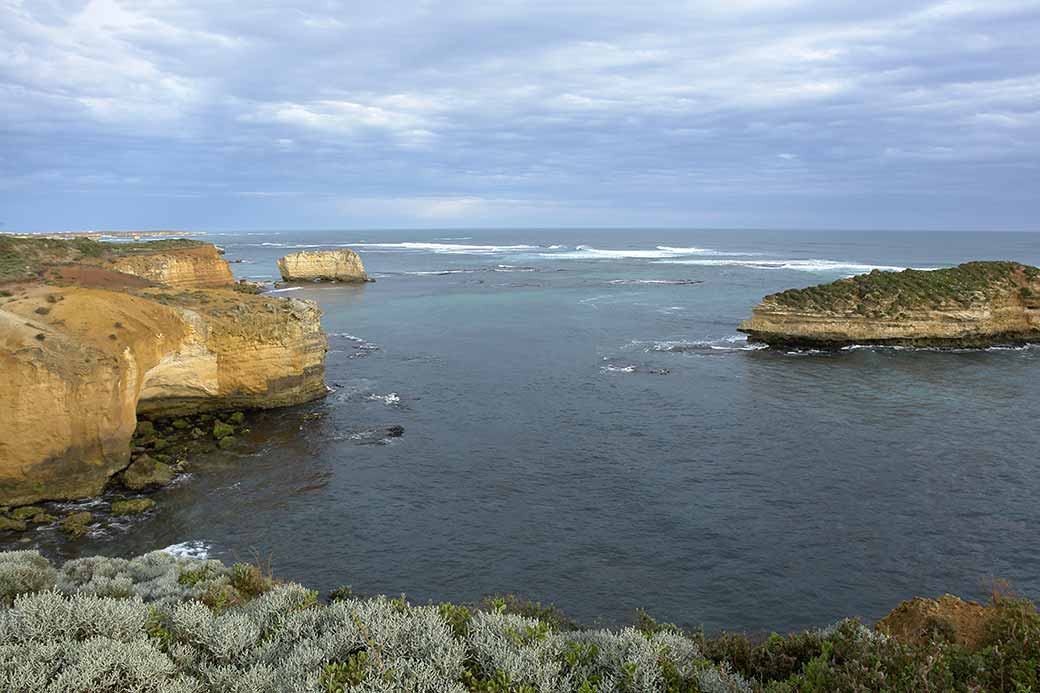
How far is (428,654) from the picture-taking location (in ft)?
26.5

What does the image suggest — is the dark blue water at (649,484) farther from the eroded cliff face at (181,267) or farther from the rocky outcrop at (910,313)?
the eroded cliff face at (181,267)

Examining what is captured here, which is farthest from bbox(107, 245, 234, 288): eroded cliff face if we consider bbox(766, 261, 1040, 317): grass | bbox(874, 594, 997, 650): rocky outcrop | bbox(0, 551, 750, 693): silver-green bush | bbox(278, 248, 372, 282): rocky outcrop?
bbox(874, 594, 997, 650): rocky outcrop

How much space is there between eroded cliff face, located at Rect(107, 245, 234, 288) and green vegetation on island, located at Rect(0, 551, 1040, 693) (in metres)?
56.2

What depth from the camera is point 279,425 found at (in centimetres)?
3244

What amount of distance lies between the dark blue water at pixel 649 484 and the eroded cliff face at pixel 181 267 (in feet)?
86.0

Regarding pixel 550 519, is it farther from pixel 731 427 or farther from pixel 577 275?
pixel 577 275

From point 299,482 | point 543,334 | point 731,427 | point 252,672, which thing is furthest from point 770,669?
point 543,334

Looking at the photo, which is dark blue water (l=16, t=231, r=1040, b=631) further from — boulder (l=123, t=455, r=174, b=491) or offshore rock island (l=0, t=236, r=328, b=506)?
offshore rock island (l=0, t=236, r=328, b=506)

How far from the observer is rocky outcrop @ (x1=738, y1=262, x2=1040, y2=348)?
5209 centimetres

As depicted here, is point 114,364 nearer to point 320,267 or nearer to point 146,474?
point 146,474

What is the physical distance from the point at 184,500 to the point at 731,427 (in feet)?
80.5

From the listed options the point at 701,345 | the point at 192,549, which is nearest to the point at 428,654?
the point at 192,549

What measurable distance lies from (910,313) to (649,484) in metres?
38.8

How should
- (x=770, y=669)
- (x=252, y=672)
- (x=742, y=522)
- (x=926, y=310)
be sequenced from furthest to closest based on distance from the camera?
(x=926, y=310) < (x=742, y=522) < (x=770, y=669) < (x=252, y=672)
